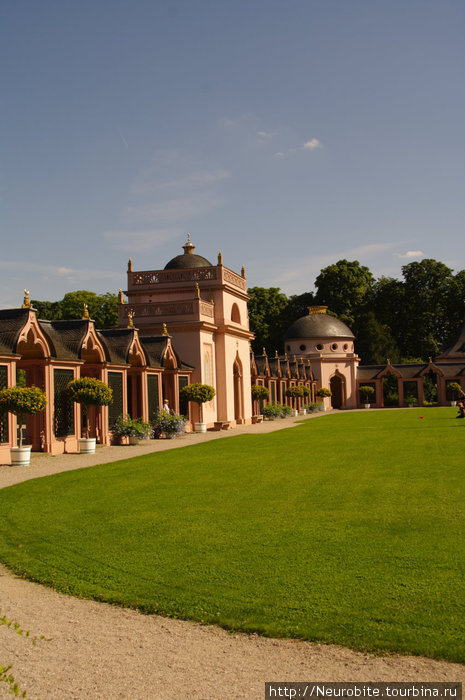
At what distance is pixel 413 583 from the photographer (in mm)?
7023

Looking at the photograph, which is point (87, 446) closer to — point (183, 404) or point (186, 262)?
point (183, 404)

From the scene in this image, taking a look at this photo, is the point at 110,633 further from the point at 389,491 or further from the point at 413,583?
the point at 389,491

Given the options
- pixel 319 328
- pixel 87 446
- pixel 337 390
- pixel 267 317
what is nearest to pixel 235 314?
pixel 87 446

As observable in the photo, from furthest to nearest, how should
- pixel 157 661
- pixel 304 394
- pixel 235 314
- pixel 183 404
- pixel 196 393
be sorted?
pixel 304 394
pixel 235 314
pixel 183 404
pixel 196 393
pixel 157 661

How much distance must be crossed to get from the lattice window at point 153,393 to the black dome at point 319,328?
52.1m

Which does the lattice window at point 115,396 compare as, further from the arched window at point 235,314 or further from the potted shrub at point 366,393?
the potted shrub at point 366,393

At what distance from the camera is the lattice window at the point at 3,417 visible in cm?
2114

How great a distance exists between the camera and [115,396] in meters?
29.0

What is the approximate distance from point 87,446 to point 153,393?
365 inches

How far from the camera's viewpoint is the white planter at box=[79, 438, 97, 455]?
23.9m

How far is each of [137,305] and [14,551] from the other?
31618mm

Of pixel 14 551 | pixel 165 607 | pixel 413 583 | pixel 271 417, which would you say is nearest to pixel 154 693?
pixel 165 607

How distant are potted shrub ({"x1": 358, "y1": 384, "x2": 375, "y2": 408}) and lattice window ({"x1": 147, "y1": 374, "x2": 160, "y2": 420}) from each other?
174 feet

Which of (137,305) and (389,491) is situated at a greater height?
(137,305)
